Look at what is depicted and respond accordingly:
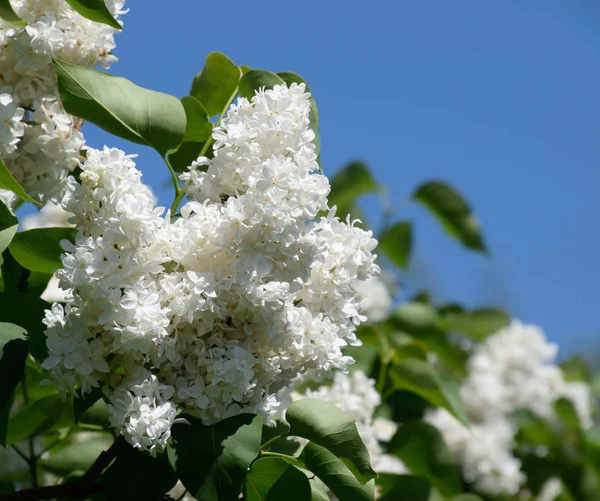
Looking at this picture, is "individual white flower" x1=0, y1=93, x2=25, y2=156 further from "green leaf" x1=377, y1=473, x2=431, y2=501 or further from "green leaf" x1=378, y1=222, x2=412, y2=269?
"green leaf" x1=378, y1=222, x2=412, y2=269

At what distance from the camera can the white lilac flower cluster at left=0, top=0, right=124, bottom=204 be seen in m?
1.21

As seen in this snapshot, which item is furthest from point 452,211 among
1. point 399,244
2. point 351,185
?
point 351,185

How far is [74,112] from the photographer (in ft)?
3.67

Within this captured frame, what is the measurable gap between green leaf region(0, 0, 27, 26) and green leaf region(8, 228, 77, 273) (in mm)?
309

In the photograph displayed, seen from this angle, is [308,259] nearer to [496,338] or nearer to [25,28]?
[25,28]

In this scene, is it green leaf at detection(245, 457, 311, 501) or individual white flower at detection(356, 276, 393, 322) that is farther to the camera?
individual white flower at detection(356, 276, 393, 322)

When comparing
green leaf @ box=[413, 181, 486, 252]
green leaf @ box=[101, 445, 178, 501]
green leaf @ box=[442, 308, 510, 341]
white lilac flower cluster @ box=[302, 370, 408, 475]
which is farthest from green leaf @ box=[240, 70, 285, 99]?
green leaf @ box=[442, 308, 510, 341]

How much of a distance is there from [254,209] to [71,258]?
22 cm

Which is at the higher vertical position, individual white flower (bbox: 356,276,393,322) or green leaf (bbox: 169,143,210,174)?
individual white flower (bbox: 356,276,393,322)

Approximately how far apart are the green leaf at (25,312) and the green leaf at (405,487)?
0.79 m

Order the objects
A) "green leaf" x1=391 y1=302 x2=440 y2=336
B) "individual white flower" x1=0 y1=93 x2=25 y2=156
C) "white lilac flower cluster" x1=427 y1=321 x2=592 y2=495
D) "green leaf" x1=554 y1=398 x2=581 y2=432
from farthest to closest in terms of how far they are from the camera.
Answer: "white lilac flower cluster" x1=427 y1=321 x2=592 y2=495 < "green leaf" x1=554 y1=398 x2=581 y2=432 < "green leaf" x1=391 y1=302 x2=440 y2=336 < "individual white flower" x1=0 y1=93 x2=25 y2=156

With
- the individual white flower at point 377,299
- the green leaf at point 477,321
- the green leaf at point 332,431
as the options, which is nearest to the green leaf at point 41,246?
the green leaf at point 332,431

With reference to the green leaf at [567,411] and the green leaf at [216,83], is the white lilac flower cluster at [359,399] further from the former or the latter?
the green leaf at [567,411]

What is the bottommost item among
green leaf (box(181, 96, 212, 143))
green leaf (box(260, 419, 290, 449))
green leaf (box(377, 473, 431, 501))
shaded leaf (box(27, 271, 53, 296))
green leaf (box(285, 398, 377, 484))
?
green leaf (box(377, 473, 431, 501))
